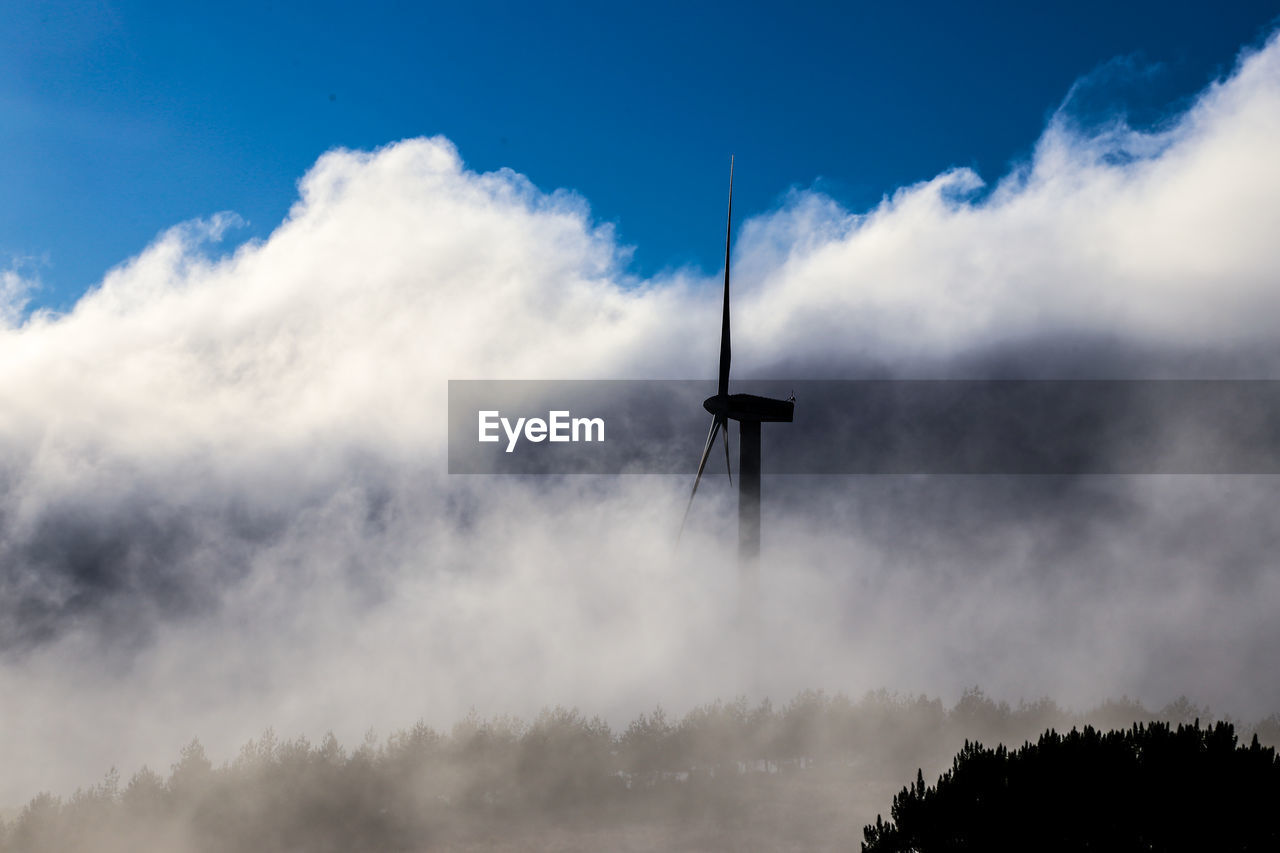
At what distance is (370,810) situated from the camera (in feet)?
247

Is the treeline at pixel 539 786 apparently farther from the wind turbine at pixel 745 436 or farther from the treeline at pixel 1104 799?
the treeline at pixel 1104 799

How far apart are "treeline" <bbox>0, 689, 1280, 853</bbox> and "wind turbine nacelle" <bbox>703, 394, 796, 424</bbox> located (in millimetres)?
32307

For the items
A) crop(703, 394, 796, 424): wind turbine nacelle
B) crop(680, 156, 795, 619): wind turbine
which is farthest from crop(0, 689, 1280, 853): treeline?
crop(703, 394, 796, 424): wind turbine nacelle

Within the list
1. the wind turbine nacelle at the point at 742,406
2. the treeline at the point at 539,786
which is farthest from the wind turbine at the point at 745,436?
the treeline at the point at 539,786

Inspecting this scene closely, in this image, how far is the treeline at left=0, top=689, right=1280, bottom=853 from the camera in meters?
70.6

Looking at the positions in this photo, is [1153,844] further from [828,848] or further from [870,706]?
[870,706]

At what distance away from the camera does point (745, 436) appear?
72.9 m

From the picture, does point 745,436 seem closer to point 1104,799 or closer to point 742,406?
point 742,406

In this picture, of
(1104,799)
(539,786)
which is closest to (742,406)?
(539,786)

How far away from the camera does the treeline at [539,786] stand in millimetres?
70625

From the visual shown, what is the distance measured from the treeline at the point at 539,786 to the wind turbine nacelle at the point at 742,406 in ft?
106

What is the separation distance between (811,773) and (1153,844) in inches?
2038

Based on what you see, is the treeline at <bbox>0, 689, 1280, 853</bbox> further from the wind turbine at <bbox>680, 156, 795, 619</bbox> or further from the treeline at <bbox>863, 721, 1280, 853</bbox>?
the treeline at <bbox>863, 721, 1280, 853</bbox>

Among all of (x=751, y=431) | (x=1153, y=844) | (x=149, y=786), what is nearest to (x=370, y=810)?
(x=149, y=786)
